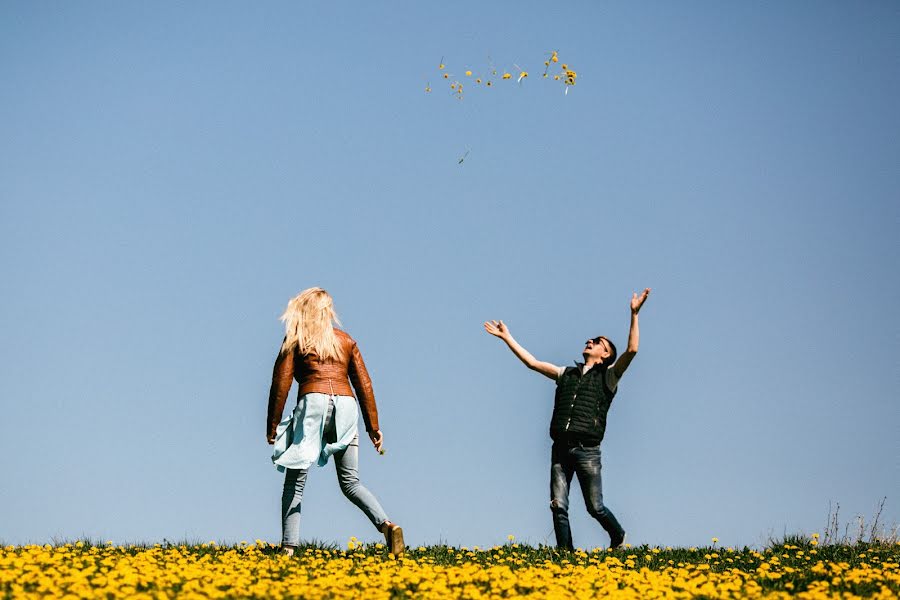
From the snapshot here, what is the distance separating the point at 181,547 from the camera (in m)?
11.0

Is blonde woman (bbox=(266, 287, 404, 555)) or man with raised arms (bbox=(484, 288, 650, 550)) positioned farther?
man with raised arms (bbox=(484, 288, 650, 550))

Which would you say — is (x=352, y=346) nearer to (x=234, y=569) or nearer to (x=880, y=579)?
(x=234, y=569)

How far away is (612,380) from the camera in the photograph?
10.7m

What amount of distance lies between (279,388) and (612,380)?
343 centimetres

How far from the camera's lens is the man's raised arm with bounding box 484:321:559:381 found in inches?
437

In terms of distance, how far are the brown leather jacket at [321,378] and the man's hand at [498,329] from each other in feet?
5.39

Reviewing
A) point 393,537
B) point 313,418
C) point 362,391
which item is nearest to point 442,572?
point 393,537

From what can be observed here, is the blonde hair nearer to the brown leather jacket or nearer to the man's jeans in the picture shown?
the brown leather jacket

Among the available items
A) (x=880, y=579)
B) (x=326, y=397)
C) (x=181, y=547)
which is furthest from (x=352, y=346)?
(x=880, y=579)

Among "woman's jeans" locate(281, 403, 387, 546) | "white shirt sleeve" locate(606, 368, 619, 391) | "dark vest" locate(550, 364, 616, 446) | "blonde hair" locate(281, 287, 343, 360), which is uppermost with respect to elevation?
"blonde hair" locate(281, 287, 343, 360)

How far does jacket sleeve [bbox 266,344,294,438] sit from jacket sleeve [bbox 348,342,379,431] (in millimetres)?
658

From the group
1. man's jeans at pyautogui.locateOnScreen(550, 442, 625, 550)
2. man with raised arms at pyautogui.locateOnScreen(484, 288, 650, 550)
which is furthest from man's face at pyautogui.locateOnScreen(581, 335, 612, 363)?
man's jeans at pyautogui.locateOnScreen(550, 442, 625, 550)

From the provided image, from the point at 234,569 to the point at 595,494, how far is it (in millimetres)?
3724

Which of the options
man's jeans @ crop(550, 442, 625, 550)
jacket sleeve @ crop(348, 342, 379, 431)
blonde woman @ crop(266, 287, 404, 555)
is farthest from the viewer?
man's jeans @ crop(550, 442, 625, 550)
